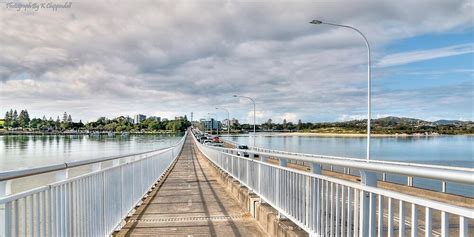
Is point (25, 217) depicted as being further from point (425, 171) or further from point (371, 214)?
point (425, 171)

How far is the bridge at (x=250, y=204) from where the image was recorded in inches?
129

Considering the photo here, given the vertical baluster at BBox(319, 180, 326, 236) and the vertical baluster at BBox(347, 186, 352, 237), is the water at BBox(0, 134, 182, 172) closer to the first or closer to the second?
the vertical baluster at BBox(319, 180, 326, 236)

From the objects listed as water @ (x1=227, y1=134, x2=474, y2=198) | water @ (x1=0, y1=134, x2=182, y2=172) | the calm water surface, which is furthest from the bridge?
the calm water surface

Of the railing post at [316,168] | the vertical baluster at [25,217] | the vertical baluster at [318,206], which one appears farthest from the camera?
the railing post at [316,168]

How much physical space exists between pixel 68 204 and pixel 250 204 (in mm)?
5369

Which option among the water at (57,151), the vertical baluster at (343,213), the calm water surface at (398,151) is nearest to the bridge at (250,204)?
the vertical baluster at (343,213)

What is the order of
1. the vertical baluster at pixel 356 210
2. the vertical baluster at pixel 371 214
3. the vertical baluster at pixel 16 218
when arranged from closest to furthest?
the vertical baluster at pixel 16 218, the vertical baluster at pixel 371 214, the vertical baluster at pixel 356 210

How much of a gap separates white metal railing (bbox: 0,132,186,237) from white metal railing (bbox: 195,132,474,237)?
2.87 m

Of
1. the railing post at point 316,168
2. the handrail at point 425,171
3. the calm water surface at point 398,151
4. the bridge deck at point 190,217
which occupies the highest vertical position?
the handrail at point 425,171

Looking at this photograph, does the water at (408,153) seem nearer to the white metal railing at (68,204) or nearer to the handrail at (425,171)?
the white metal railing at (68,204)

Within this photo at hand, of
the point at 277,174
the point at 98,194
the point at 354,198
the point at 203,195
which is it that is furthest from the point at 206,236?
the point at 203,195

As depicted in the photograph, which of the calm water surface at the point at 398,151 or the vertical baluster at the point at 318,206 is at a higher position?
the vertical baluster at the point at 318,206

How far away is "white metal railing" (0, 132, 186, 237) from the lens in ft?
11.3

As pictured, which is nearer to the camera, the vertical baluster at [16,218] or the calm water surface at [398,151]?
the vertical baluster at [16,218]
